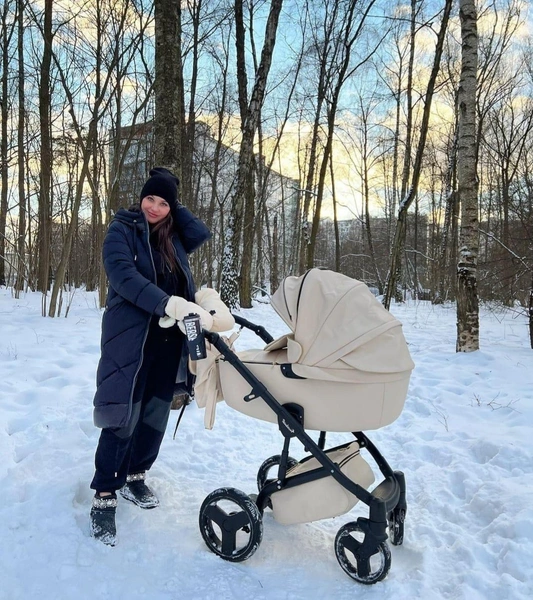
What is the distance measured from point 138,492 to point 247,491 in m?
0.72

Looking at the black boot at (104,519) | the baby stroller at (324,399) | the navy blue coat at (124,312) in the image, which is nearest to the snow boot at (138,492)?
the black boot at (104,519)

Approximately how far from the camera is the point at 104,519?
227cm

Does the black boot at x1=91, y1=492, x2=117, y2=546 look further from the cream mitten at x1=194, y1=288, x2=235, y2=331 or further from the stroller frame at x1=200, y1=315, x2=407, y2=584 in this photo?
the cream mitten at x1=194, y1=288, x2=235, y2=331

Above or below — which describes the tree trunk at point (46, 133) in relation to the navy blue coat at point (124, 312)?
above

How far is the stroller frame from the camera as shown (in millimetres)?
1995

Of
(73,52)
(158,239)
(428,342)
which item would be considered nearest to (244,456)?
(158,239)

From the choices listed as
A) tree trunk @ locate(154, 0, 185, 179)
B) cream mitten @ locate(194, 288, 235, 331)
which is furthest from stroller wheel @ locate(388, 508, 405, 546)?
tree trunk @ locate(154, 0, 185, 179)

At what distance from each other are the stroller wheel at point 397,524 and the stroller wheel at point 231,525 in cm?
74

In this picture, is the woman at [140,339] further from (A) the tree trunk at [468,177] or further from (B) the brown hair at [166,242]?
(A) the tree trunk at [468,177]

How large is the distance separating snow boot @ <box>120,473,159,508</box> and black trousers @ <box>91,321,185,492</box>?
0.04 metres

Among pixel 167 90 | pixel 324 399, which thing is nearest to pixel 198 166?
pixel 167 90

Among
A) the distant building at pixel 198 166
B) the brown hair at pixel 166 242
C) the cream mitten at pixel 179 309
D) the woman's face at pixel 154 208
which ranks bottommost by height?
the cream mitten at pixel 179 309

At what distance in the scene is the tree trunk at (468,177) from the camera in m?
6.20

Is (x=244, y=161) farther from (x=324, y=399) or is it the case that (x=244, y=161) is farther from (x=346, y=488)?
(x=346, y=488)
